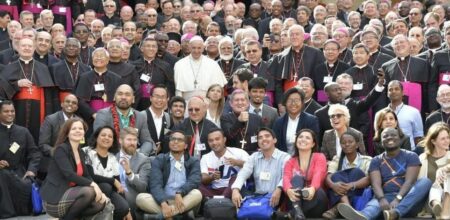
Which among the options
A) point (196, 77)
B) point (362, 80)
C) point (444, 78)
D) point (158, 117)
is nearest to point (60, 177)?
point (158, 117)

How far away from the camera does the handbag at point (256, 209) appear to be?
1085 centimetres

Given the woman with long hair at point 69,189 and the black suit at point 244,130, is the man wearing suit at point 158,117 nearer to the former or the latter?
the black suit at point 244,130

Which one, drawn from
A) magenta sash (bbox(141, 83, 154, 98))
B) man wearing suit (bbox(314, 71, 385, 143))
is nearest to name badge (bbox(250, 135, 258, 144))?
man wearing suit (bbox(314, 71, 385, 143))

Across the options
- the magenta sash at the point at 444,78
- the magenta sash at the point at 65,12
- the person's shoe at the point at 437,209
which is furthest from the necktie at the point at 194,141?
the magenta sash at the point at 65,12

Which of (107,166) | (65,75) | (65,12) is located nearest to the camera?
(107,166)

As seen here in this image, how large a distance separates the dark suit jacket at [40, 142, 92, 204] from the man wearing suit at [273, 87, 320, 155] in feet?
8.38

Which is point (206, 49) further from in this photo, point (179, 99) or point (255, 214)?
point (255, 214)

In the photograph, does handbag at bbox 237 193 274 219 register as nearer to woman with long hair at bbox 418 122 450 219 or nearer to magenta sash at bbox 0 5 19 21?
woman with long hair at bbox 418 122 450 219

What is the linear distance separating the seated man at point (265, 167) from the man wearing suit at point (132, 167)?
3.26 ft

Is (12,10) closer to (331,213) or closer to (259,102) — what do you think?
(259,102)

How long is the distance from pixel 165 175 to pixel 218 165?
0.69 metres

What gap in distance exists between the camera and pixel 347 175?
11.0 metres

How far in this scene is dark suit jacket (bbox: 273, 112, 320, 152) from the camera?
11.9 metres

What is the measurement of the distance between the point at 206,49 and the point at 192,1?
4.20m
